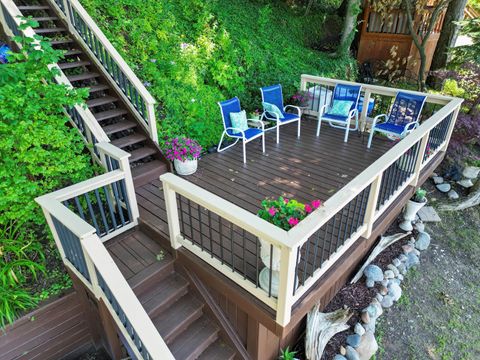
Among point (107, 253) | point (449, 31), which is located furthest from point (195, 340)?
point (449, 31)

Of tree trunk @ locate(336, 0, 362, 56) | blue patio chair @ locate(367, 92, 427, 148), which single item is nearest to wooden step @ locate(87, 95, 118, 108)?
blue patio chair @ locate(367, 92, 427, 148)

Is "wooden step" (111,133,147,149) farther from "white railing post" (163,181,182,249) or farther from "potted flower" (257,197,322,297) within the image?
"potted flower" (257,197,322,297)

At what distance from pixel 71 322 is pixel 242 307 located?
6.00ft

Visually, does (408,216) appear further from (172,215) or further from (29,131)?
(29,131)

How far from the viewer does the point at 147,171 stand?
4.16 m

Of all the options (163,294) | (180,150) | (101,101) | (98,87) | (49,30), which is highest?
(49,30)

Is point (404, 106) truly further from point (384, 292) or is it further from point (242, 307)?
point (242, 307)

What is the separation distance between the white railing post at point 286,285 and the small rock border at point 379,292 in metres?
1.35

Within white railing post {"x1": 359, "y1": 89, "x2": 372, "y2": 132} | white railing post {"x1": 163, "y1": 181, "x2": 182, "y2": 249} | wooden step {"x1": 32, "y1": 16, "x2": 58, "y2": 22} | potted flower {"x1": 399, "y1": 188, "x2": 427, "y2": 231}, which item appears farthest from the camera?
white railing post {"x1": 359, "y1": 89, "x2": 372, "y2": 132}

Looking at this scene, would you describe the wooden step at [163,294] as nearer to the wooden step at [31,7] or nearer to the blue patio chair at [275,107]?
Result: the blue patio chair at [275,107]

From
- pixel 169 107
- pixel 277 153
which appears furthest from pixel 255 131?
pixel 169 107

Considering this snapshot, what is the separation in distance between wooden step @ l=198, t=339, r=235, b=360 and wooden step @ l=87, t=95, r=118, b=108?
11.1 ft

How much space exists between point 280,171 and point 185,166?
52.3 inches

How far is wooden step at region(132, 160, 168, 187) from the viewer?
4066 mm
